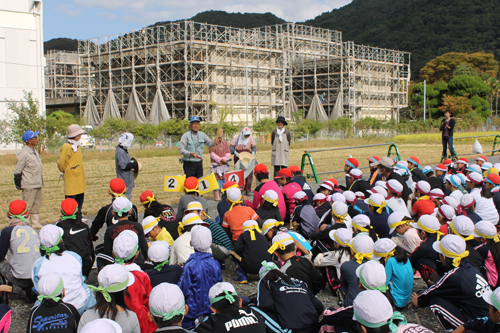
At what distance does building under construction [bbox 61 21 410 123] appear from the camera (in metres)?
45.3

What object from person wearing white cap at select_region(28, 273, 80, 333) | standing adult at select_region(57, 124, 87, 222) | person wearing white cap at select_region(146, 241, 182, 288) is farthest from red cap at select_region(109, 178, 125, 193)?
person wearing white cap at select_region(28, 273, 80, 333)

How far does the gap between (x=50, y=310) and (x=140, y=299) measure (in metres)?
0.76

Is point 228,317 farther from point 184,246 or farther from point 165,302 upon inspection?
point 184,246

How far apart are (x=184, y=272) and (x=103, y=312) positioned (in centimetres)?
103

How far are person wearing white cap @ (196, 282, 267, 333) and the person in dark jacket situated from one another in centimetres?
243

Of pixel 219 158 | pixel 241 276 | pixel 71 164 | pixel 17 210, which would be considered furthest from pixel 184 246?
pixel 219 158

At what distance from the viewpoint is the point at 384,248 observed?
14.2 ft

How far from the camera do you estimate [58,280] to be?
133 inches

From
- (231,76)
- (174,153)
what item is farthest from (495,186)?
(231,76)

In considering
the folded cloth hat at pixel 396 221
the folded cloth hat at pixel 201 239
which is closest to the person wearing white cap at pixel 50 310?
the folded cloth hat at pixel 201 239

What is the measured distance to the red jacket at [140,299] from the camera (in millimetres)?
3779

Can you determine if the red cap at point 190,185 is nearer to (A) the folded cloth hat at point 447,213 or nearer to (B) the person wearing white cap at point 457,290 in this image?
(A) the folded cloth hat at point 447,213

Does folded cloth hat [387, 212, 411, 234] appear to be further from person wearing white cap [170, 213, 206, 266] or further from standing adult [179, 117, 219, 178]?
standing adult [179, 117, 219, 178]

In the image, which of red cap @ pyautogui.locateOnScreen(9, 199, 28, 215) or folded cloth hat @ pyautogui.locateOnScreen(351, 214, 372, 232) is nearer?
folded cloth hat @ pyautogui.locateOnScreen(351, 214, 372, 232)
